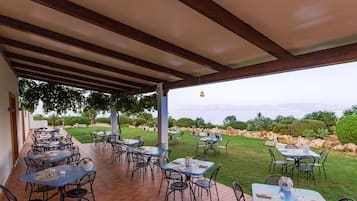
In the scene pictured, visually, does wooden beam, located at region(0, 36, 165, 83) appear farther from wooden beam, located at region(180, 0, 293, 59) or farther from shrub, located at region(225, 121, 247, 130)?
shrub, located at region(225, 121, 247, 130)

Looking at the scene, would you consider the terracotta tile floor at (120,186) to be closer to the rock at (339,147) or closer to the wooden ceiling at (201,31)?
the wooden ceiling at (201,31)

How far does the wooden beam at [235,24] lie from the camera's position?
2.45 meters

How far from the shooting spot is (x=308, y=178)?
5.84 m

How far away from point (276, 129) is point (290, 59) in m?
9.52

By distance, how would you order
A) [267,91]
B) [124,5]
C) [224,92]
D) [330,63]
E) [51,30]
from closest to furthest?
[124,5], [330,63], [51,30], [267,91], [224,92]

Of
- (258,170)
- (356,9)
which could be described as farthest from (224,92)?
(356,9)

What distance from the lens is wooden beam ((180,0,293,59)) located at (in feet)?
8.04

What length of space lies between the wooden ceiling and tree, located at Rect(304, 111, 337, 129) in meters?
8.64

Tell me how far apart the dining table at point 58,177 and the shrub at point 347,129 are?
9.82m

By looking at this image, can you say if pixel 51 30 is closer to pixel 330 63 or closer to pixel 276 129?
pixel 330 63

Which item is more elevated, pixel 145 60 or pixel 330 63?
pixel 145 60

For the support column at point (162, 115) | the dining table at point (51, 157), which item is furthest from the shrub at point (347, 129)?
the dining table at point (51, 157)

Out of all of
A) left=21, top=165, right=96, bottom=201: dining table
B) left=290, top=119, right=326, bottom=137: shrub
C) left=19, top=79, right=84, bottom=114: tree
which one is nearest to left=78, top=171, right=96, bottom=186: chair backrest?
left=21, top=165, right=96, bottom=201: dining table

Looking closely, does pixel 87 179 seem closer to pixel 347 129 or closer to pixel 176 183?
pixel 176 183
